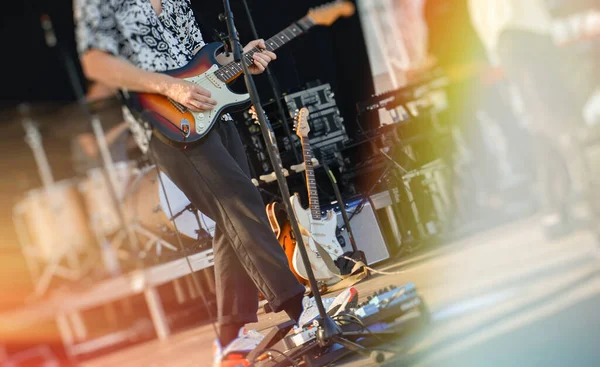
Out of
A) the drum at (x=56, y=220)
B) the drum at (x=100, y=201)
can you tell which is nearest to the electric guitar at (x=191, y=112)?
the drum at (x=56, y=220)

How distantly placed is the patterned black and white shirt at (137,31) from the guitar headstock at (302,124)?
1.57 ft

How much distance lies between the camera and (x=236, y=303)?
5.40 feet

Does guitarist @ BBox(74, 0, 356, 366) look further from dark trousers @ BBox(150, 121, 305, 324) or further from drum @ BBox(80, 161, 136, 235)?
drum @ BBox(80, 161, 136, 235)

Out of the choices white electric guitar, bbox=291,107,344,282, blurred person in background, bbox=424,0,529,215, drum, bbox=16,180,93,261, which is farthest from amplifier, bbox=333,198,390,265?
drum, bbox=16,180,93,261

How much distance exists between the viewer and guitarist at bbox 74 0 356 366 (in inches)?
59.7

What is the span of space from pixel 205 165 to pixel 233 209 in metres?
0.16

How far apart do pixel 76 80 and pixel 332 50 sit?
1.15 metres

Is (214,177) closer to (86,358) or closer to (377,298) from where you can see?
(377,298)

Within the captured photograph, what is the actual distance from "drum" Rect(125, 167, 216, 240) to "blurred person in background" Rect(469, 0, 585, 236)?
1.47 meters

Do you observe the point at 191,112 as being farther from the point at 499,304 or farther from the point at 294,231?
the point at 499,304

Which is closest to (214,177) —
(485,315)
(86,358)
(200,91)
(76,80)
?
(200,91)

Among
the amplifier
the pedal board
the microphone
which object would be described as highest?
the microphone

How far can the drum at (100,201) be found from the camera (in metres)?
3.38

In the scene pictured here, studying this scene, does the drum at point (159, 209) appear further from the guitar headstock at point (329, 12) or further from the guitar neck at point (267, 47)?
the guitar headstock at point (329, 12)
